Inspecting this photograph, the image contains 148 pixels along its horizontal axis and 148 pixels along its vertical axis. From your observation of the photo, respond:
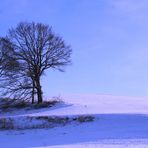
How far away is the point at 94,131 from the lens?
2723 centimetres

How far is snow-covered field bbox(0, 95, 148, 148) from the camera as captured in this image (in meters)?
19.4

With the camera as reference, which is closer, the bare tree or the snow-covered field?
the snow-covered field

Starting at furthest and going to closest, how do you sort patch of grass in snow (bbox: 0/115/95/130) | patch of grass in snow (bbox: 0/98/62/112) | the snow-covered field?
patch of grass in snow (bbox: 0/98/62/112)
patch of grass in snow (bbox: 0/115/95/130)
the snow-covered field

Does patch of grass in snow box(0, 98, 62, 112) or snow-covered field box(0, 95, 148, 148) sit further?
patch of grass in snow box(0, 98, 62, 112)

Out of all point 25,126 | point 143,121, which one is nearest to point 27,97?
point 25,126

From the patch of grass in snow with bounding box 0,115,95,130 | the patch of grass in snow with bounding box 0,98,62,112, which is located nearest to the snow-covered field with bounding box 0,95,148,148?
the patch of grass in snow with bounding box 0,115,95,130

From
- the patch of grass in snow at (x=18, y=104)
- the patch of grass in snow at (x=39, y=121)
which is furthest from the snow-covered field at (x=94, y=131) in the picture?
the patch of grass in snow at (x=18, y=104)

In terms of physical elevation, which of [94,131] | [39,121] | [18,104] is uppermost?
[18,104]

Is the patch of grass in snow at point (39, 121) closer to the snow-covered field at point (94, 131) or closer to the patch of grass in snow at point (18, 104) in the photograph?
the snow-covered field at point (94, 131)

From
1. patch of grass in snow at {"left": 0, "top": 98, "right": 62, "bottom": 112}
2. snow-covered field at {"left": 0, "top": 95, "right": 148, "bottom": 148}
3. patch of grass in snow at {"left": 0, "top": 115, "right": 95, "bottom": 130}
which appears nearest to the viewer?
snow-covered field at {"left": 0, "top": 95, "right": 148, "bottom": 148}

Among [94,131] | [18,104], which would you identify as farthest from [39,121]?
[18,104]

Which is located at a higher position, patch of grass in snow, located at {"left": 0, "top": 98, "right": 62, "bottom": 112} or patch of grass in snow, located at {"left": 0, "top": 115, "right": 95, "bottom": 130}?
patch of grass in snow, located at {"left": 0, "top": 98, "right": 62, "bottom": 112}

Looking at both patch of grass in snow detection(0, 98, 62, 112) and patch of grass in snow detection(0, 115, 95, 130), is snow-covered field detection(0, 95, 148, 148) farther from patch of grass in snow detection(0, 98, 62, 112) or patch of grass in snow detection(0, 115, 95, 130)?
patch of grass in snow detection(0, 98, 62, 112)

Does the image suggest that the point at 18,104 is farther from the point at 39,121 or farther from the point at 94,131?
the point at 94,131
